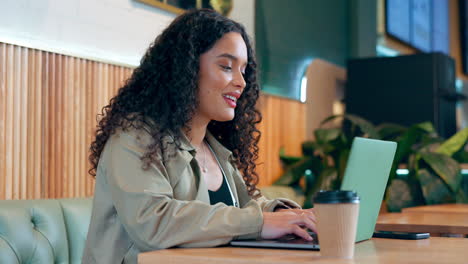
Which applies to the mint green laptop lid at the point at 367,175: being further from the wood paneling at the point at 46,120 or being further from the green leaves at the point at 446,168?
the green leaves at the point at 446,168

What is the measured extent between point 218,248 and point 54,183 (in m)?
1.08

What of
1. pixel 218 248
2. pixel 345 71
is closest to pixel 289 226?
pixel 218 248

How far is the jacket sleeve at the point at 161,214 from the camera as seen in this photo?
1.34 metres

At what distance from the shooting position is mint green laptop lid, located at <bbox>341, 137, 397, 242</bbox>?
130cm

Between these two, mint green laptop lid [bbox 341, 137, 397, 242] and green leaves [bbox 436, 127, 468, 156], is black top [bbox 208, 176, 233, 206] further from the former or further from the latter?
green leaves [bbox 436, 127, 468, 156]

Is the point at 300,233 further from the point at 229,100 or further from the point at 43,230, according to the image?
the point at 43,230

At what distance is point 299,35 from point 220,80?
7.90 feet

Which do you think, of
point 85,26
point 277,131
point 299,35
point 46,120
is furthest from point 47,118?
point 299,35

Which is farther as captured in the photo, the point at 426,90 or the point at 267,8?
the point at 426,90

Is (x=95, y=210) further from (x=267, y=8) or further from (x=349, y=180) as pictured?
(x=267, y=8)

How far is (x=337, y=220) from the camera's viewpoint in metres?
1.16

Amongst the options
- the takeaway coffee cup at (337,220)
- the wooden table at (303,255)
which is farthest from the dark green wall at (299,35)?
the takeaway coffee cup at (337,220)

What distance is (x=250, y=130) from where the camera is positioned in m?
1.99

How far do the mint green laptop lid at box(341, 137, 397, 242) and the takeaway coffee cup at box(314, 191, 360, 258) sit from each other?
93 mm
